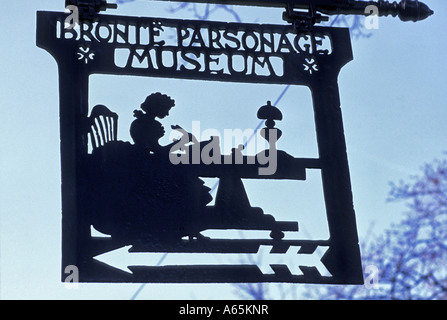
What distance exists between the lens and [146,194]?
8.84ft

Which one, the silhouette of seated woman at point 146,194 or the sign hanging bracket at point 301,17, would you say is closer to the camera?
the silhouette of seated woman at point 146,194

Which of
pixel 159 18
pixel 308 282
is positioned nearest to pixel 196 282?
pixel 308 282

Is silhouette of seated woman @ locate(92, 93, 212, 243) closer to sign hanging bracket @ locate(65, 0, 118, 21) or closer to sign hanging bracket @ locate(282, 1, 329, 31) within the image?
sign hanging bracket @ locate(65, 0, 118, 21)

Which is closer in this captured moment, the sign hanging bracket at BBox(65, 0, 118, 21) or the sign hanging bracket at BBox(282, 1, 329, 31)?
the sign hanging bracket at BBox(65, 0, 118, 21)

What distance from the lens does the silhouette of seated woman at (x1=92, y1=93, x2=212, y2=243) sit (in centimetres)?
265

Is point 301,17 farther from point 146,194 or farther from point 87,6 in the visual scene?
point 146,194

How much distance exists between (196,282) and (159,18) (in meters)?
0.94

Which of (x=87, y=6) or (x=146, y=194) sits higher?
(x=87, y=6)

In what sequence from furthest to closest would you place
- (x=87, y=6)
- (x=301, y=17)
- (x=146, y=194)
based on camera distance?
(x=301, y=17) → (x=87, y=6) → (x=146, y=194)

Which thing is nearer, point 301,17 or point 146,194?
point 146,194

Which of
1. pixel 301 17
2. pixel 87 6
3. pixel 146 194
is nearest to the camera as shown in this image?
pixel 146 194

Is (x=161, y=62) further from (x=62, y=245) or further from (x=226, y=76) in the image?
(x=62, y=245)

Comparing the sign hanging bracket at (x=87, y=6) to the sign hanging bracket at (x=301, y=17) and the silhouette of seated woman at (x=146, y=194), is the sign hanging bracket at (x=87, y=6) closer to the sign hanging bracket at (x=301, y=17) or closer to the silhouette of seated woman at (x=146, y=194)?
the silhouette of seated woman at (x=146, y=194)

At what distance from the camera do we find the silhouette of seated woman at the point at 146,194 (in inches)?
104
